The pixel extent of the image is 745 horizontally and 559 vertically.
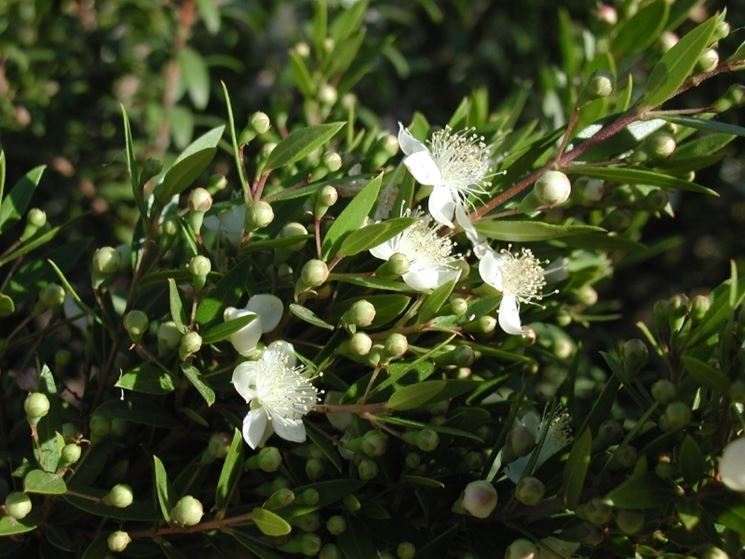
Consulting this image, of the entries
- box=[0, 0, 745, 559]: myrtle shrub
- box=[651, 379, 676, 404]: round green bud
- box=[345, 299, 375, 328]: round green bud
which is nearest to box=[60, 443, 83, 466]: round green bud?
box=[0, 0, 745, 559]: myrtle shrub

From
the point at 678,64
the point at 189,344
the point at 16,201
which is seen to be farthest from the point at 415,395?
the point at 16,201

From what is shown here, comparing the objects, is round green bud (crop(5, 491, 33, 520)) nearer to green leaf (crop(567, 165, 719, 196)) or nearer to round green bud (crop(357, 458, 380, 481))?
round green bud (crop(357, 458, 380, 481))

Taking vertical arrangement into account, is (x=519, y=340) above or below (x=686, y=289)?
above

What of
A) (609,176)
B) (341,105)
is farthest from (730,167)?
(609,176)

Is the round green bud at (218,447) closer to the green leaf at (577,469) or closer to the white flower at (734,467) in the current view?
the green leaf at (577,469)

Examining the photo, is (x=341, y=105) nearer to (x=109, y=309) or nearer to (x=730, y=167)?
(x=109, y=309)
